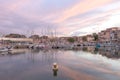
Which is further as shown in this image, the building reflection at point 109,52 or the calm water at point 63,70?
the building reflection at point 109,52

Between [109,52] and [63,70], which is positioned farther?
[109,52]

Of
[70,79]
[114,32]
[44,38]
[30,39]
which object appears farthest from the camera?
[30,39]

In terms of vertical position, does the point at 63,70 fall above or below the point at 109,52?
below

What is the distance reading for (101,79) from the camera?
22.5 meters

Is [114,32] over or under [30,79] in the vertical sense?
over

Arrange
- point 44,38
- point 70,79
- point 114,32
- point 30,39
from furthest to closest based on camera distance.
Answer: point 30,39 < point 44,38 < point 114,32 < point 70,79

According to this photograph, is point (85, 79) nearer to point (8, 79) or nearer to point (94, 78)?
point (94, 78)

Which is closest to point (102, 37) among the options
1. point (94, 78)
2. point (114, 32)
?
point (114, 32)

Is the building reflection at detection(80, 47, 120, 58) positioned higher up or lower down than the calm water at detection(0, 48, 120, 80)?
higher up

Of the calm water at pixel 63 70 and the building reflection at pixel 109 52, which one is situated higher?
the building reflection at pixel 109 52

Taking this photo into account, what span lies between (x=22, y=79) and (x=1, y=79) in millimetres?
2869

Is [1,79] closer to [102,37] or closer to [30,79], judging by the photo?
[30,79]

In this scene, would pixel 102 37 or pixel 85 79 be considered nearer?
pixel 85 79

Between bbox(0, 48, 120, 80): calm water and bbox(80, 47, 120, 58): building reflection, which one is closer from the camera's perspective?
bbox(0, 48, 120, 80): calm water
